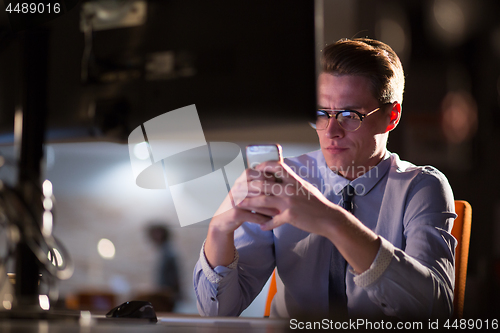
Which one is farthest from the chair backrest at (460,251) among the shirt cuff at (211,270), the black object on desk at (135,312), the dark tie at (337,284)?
the black object on desk at (135,312)

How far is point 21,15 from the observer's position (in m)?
0.59

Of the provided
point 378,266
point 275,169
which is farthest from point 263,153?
point 378,266

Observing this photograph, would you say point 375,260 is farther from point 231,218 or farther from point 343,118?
point 343,118

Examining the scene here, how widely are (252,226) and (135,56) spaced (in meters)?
0.52

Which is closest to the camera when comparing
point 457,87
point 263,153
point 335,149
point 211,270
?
point 263,153

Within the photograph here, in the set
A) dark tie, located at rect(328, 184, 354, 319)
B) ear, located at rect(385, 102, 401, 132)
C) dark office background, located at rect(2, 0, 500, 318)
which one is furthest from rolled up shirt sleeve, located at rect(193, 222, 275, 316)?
dark office background, located at rect(2, 0, 500, 318)

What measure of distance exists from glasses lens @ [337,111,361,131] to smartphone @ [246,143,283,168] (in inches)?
15.0

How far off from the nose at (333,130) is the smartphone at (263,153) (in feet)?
1.18

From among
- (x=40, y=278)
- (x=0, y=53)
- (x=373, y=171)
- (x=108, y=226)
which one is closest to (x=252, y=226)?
(x=373, y=171)

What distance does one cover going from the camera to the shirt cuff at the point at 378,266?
23.6 inches

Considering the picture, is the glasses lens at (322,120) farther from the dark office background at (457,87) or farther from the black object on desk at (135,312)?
the dark office background at (457,87)

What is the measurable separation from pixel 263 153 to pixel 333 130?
0.39 meters

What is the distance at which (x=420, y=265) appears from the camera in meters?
0.65

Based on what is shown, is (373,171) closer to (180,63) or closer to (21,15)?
(180,63)
